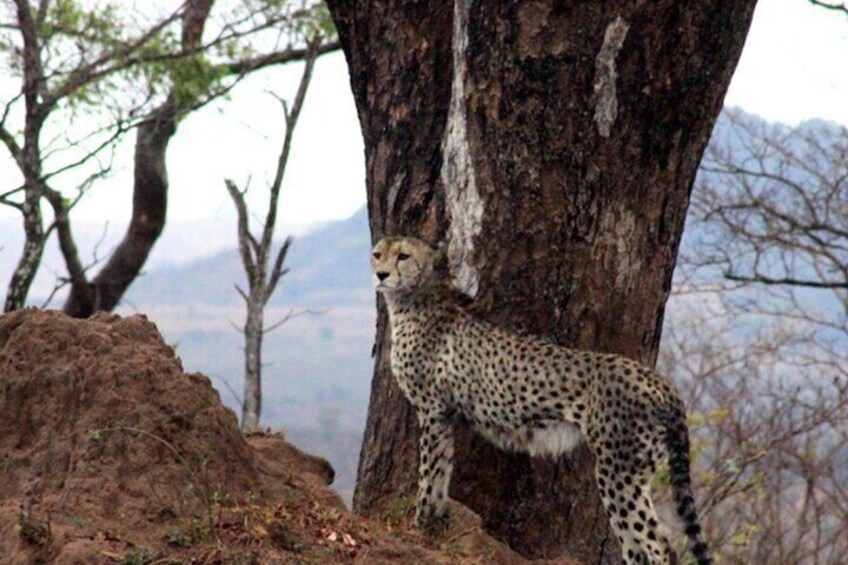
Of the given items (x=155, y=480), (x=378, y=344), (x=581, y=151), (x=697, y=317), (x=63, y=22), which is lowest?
(x=155, y=480)

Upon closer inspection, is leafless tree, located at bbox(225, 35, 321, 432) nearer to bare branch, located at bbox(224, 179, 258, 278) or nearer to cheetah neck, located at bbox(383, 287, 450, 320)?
bare branch, located at bbox(224, 179, 258, 278)

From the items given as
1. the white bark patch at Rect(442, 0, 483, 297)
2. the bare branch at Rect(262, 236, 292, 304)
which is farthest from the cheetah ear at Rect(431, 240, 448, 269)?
the bare branch at Rect(262, 236, 292, 304)

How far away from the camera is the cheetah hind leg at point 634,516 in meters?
5.73

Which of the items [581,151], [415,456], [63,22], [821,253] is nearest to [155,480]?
[415,456]

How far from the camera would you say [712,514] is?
15.1 m

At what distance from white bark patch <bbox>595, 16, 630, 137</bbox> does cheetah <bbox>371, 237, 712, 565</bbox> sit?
0.97m

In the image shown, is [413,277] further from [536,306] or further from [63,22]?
[63,22]

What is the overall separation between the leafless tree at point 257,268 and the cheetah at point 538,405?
702cm

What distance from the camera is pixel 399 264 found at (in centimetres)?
627

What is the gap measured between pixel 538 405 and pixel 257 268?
8371 mm

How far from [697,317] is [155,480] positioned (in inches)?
478

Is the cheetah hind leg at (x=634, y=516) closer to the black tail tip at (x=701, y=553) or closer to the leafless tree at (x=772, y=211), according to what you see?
the black tail tip at (x=701, y=553)

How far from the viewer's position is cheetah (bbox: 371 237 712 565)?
18.7 ft

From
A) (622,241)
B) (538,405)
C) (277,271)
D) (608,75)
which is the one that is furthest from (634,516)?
(277,271)
